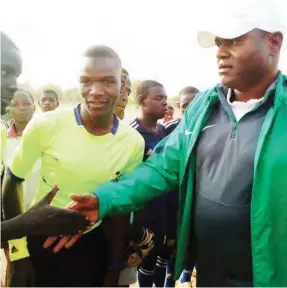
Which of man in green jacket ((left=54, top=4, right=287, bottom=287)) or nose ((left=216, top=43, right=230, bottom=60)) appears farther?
nose ((left=216, top=43, right=230, bottom=60))

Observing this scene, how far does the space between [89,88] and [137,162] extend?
53cm

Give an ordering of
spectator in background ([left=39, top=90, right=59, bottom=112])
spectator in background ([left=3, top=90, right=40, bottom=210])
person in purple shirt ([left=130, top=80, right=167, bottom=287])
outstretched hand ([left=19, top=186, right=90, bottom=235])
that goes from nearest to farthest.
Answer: outstretched hand ([left=19, top=186, right=90, bottom=235]) < person in purple shirt ([left=130, top=80, right=167, bottom=287]) < spectator in background ([left=3, top=90, right=40, bottom=210]) < spectator in background ([left=39, top=90, right=59, bottom=112])

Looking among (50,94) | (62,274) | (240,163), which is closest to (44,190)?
(62,274)

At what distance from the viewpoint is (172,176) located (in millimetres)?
2365

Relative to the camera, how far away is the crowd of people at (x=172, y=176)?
1.96 metres

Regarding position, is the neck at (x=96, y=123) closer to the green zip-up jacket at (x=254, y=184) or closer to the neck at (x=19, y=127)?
the green zip-up jacket at (x=254, y=184)

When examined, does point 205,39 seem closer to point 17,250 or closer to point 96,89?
point 96,89

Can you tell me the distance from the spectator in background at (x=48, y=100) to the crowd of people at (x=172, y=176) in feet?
12.8

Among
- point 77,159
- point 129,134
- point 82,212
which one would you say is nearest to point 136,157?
point 129,134

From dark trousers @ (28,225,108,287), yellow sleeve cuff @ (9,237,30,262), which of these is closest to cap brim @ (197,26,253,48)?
dark trousers @ (28,225,108,287)

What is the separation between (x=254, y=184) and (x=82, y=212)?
90 cm

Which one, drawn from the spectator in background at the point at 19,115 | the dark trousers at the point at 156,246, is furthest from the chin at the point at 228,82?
the spectator in background at the point at 19,115

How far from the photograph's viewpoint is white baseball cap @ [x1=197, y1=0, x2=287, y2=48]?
2062 mm

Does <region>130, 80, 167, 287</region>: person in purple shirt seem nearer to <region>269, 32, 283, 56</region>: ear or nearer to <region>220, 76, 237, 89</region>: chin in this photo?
<region>220, 76, 237, 89</region>: chin
